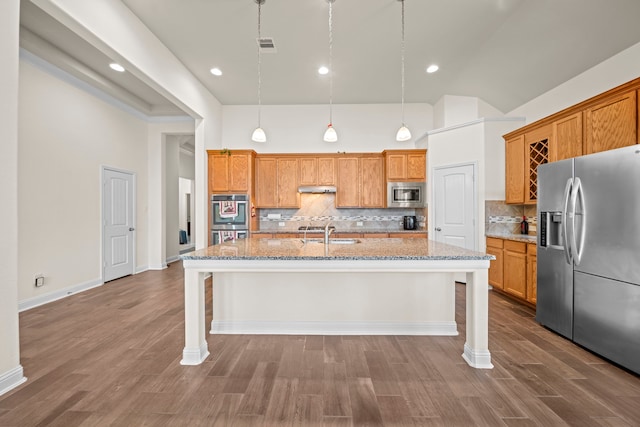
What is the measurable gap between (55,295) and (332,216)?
457 centimetres

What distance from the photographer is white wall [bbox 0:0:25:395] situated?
196 cm

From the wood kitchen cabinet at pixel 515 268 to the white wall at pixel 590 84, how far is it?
192cm

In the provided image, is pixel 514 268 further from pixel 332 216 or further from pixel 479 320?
pixel 332 216

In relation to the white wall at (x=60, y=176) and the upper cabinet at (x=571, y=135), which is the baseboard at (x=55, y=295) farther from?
the upper cabinet at (x=571, y=135)

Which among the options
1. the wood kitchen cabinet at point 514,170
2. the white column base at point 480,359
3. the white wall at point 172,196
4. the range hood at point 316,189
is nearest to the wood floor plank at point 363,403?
the white column base at point 480,359

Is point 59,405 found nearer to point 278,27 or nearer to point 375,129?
point 278,27

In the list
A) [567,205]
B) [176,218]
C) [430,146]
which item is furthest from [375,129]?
[176,218]

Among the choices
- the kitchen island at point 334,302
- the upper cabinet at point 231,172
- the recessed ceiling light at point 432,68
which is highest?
the recessed ceiling light at point 432,68

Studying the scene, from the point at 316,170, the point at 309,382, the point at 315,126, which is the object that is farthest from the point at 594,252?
the point at 315,126

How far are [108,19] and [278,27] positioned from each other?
5.86 ft

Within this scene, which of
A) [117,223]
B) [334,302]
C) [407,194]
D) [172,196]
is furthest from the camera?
[172,196]

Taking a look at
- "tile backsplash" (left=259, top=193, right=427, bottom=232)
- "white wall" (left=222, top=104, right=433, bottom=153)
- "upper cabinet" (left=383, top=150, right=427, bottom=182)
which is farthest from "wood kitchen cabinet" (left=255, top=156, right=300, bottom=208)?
"upper cabinet" (left=383, top=150, right=427, bottom=182)

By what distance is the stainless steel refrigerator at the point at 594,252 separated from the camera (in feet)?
7.44

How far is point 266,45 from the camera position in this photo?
392 centimetres
